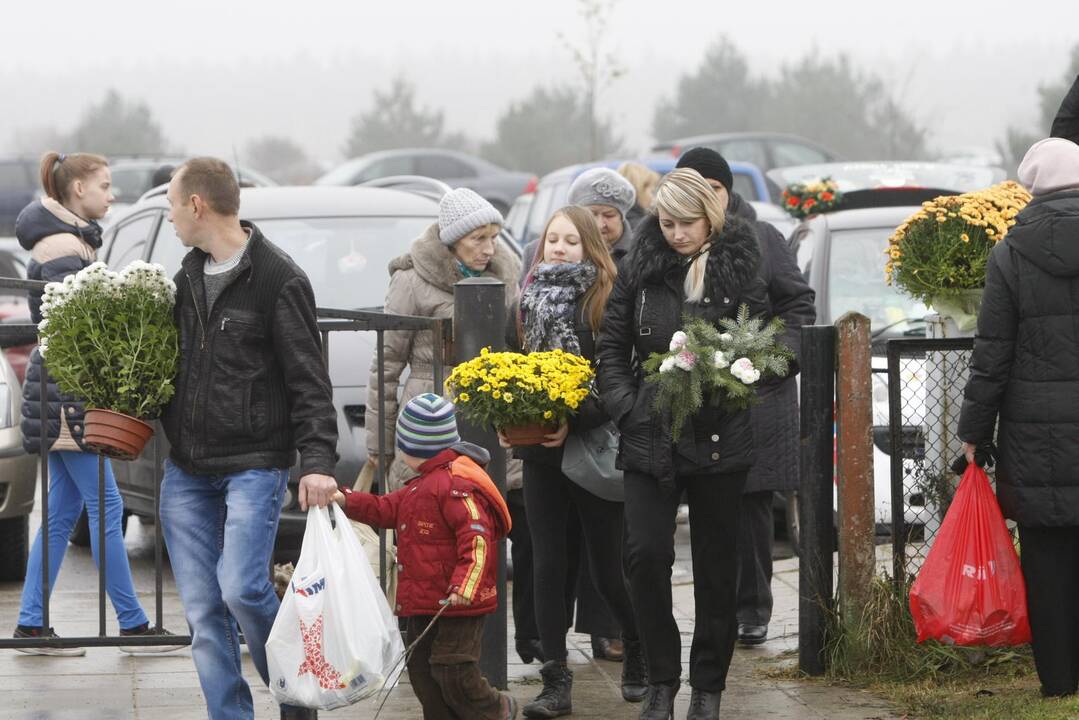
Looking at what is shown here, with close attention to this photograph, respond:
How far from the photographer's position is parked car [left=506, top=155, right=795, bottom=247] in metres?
15.4

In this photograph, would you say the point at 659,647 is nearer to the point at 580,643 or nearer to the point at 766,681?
the point at 766,681

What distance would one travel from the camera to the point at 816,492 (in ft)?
20.0

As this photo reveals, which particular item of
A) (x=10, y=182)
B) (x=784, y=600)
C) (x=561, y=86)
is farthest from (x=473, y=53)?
(x=784, y=600)

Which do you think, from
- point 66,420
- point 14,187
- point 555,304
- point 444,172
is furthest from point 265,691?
point 14,187

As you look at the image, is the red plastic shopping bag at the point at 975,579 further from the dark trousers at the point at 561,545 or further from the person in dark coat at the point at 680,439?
the dark trousers at the point at 561,545

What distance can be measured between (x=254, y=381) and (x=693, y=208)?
1.53 m

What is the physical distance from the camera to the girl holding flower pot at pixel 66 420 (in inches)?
263

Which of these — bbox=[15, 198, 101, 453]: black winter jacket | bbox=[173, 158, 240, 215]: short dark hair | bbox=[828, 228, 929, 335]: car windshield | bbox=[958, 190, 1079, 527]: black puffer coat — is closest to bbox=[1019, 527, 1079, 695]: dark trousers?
bbox=[958, 190, 1079, 527]: black puffer coat

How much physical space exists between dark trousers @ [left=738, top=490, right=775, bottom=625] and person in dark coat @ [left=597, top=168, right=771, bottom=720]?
135cm

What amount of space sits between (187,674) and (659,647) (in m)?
1.90

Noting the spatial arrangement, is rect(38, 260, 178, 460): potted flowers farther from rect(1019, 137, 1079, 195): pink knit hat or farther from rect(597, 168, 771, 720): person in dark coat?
rect(1019, 137, 1079, 195): pink knit hat

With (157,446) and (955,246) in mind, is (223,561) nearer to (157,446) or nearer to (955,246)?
(157,446)

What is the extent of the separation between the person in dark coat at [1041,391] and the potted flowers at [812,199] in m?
5.23

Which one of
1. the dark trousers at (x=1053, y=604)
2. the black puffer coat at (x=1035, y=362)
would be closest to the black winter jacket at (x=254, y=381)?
the black puffer coat at (x=1035, y=362)
